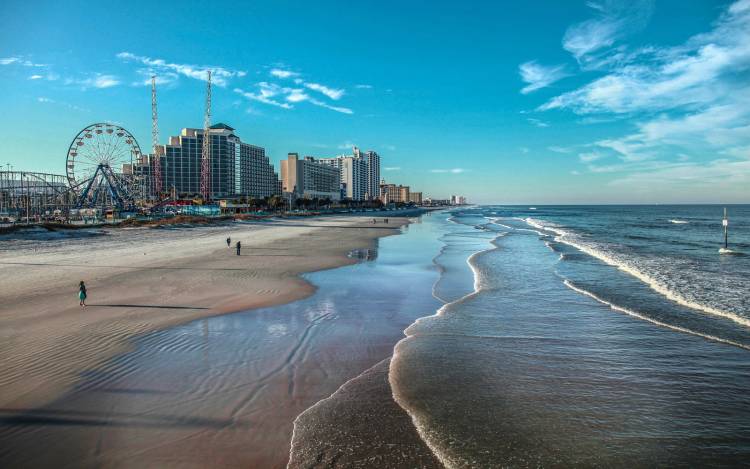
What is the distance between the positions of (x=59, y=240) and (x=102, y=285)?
77.2 feet

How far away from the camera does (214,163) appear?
164750 millimetres

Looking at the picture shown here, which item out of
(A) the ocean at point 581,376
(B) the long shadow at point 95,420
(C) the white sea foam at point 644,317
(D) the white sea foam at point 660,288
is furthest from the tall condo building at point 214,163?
(B) the long shadow at point 95,420

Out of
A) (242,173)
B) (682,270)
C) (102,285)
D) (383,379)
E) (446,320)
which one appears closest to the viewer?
(383,379)

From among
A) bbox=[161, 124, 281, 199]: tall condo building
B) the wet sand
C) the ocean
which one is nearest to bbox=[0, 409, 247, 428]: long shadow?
the wet sand

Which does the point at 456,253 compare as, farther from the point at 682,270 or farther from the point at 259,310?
the point at 259,310

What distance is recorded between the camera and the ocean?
510 centimetres

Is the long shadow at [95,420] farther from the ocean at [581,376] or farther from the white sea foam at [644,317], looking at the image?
the white sea foam at [644,317]

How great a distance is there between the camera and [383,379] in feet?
22.9

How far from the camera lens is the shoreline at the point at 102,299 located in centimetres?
712

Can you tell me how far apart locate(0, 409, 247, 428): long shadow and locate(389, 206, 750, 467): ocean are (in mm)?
2936

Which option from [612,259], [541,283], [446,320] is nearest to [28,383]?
[446,320]

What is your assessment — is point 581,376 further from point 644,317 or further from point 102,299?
point 102,299

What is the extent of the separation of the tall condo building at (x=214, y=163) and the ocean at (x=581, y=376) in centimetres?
16434

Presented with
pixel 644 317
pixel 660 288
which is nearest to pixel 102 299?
pixel 644 317
